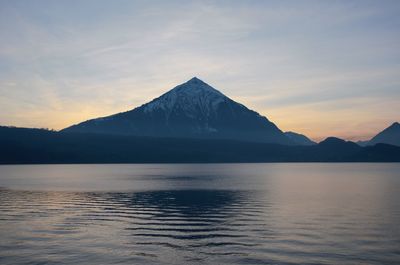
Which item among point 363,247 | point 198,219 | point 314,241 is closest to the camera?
point 363,247

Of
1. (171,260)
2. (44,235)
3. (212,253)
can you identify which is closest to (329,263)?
(212,253)

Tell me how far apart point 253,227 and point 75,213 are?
32740 mm

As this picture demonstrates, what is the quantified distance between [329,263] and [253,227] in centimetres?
2070

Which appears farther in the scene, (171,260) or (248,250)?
(248,250)

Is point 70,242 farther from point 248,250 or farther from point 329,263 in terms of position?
point 329,263

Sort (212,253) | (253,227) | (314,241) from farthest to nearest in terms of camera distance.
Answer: (253,227)
(314,241)
(212,253)

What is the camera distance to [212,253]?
41.0 metres

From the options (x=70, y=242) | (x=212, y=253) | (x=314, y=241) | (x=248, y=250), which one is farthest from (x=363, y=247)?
(x=70, y=242)

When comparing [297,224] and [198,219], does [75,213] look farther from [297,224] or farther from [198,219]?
[297,224]

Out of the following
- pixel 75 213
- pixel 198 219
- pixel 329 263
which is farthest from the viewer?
pixel 75 213

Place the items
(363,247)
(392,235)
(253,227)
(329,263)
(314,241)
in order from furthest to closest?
(253,227) → (392,235) → (314,241) → (363,247) → (329,263)

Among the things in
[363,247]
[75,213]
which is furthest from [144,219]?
[363,247]

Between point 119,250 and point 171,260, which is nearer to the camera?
point 171,260

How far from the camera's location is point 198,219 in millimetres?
66000
